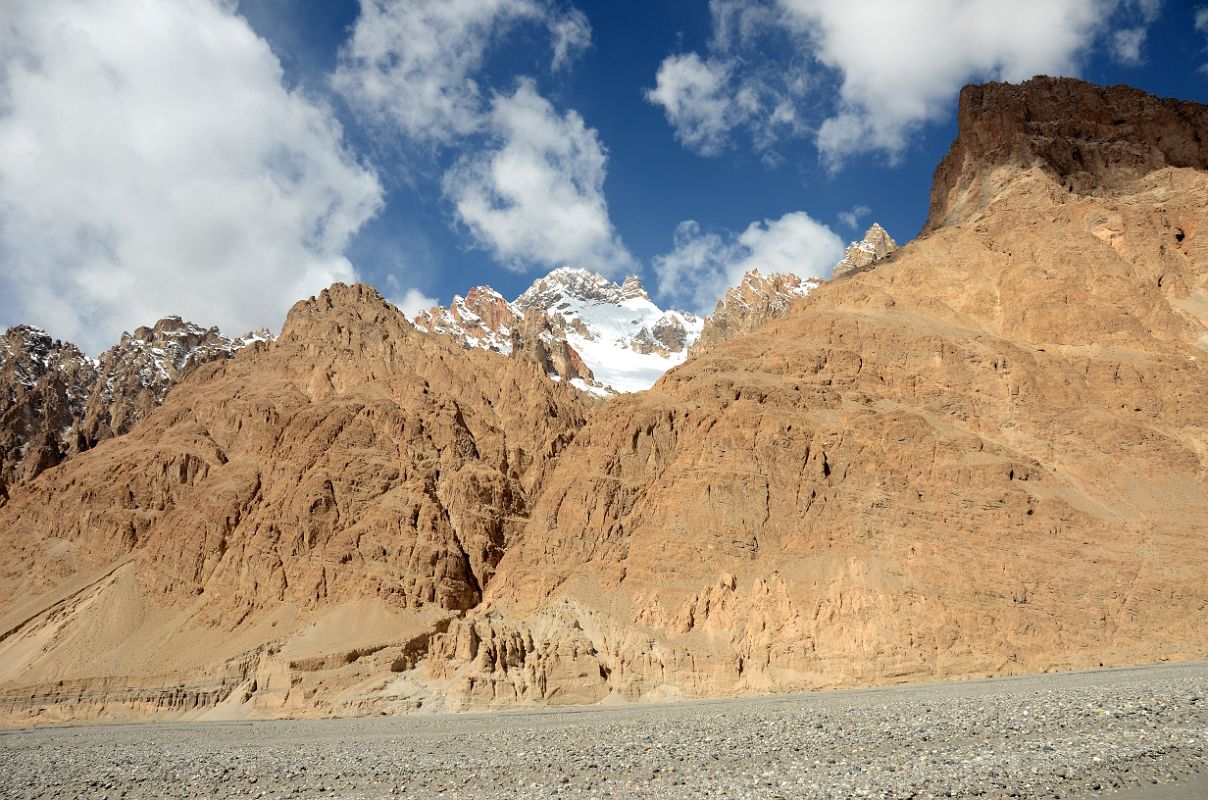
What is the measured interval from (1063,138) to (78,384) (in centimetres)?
14389

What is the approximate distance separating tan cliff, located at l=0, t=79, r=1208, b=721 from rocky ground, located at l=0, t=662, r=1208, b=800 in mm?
10166

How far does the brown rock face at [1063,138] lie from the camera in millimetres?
92688

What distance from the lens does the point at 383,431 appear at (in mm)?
86375

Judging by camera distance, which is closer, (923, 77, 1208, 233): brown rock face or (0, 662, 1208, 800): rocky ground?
(0, 662, 1208, 800): rocky ground

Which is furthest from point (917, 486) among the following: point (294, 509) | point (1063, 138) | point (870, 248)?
point (870, 248)

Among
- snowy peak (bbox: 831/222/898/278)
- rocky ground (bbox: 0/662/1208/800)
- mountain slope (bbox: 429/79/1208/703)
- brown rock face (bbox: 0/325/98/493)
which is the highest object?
snowy peak (bbox: 831/222/898/278)

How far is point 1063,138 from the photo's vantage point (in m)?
96.2

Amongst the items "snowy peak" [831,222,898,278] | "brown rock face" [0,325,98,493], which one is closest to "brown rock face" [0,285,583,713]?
"brown rock face" [0,325,98,493]

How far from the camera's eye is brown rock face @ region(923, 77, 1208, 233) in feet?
304

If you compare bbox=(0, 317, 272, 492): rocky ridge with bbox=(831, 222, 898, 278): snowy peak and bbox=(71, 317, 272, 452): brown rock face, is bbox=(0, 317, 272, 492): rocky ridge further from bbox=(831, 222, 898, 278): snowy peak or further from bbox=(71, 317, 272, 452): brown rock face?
bbox=(831, 222, 898, 278): snowy peak

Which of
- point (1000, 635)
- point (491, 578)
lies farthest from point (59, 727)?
point (1000, 635)

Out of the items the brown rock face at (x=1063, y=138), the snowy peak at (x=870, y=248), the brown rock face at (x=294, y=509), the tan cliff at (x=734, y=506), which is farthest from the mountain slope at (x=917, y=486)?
the snowy peak at (x=870, y=248)

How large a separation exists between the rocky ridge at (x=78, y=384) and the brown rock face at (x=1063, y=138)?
102 metres

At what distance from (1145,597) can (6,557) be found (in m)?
102
